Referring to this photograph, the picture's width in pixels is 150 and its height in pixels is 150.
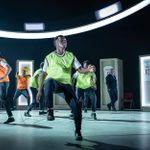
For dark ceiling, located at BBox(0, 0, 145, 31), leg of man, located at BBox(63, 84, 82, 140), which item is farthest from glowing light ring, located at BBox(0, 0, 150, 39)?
leg of man, located at BBox(63, 84, 82, 140)

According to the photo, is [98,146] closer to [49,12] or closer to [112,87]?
[112,87]

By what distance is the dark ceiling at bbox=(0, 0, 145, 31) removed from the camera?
1641 centimetres

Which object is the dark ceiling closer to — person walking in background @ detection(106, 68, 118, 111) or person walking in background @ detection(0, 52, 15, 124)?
person walking in background @ detection(106, 68, 118, 111)

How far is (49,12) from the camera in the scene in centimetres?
1706

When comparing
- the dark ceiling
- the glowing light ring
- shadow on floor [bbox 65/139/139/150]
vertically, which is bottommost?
shadow on floor [bbox 65/139/139/150]

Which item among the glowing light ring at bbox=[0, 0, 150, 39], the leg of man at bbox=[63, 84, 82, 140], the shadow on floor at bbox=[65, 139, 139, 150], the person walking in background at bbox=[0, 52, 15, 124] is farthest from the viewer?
the glowing light ring at bbox=[0, 0, 150, 39]

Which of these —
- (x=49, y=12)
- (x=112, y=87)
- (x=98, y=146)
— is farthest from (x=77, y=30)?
(x=98, y=146)

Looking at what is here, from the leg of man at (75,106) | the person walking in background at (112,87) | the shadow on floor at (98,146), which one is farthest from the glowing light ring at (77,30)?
the shadow on floor at (98,146)

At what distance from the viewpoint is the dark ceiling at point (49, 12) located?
53.8 ft

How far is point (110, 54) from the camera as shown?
15.7 m

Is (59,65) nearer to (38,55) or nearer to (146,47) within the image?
(146,47)

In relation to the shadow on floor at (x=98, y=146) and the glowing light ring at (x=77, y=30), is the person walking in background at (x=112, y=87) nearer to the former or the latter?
the glowing light ring at (x=77, y=30)

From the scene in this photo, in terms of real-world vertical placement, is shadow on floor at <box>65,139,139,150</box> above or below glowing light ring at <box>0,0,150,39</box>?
below

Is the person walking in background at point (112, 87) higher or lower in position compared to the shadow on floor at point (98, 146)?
higher
